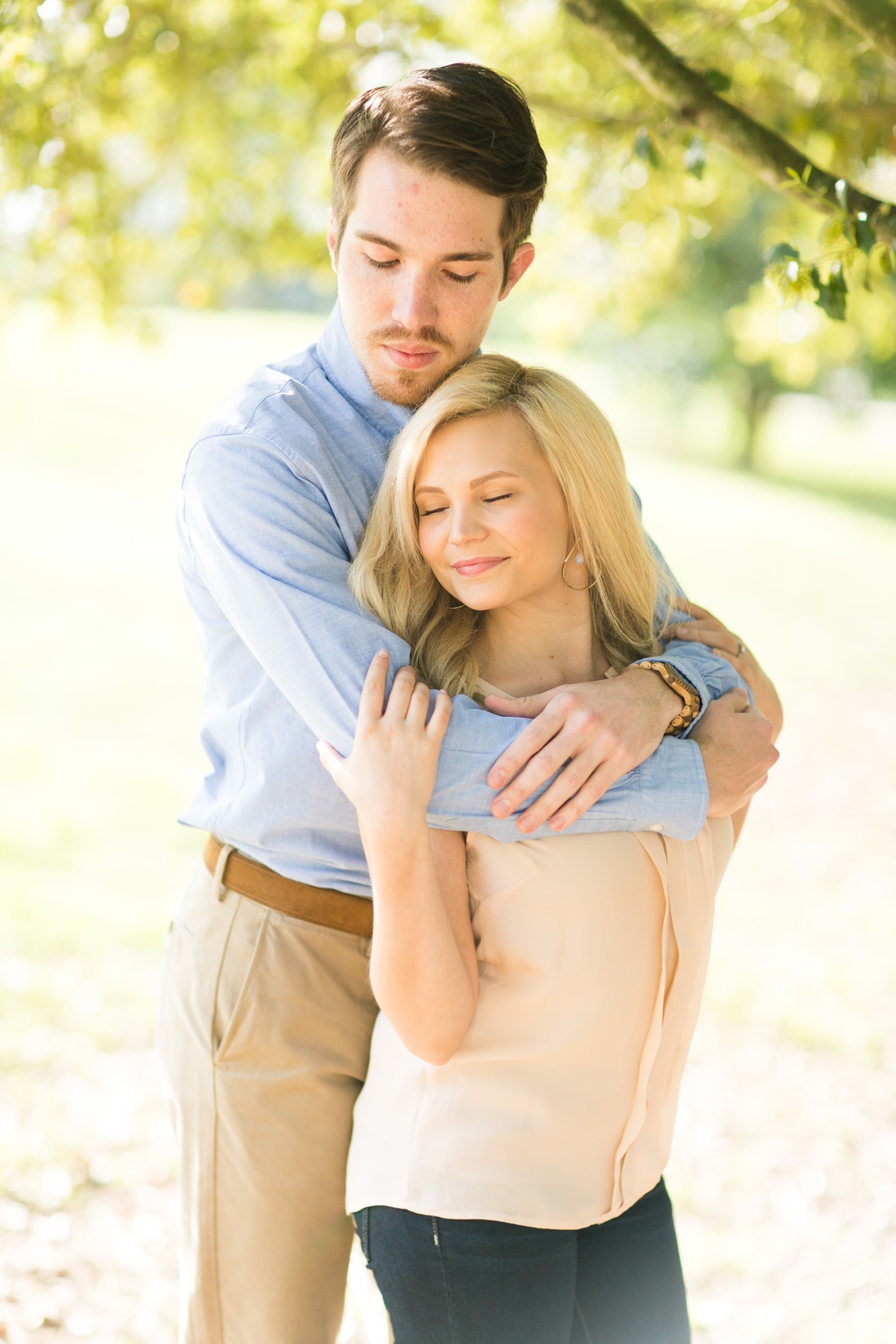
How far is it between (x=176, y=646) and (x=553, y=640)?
472 inches

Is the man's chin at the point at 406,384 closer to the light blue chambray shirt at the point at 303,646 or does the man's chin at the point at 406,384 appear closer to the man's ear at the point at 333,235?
the light blue chambray shirt at the point at 303,646

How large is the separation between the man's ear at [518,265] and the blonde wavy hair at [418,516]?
36 centimetres

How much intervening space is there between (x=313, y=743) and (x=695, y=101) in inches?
71.2

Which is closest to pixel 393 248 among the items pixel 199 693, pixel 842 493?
pixel 199 693

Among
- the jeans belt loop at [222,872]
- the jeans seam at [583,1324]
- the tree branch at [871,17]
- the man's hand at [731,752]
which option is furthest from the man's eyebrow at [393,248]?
the jeans seam at [583,1324]

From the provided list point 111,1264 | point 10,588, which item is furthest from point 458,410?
point 10,588

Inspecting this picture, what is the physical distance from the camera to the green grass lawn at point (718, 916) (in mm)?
A: 4305

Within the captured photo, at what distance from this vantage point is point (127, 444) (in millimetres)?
23156

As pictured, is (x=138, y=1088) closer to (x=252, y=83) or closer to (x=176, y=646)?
(x=252, y=83)

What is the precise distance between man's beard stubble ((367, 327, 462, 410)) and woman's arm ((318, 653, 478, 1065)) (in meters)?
0.69

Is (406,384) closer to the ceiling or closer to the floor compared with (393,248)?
closer to the floor

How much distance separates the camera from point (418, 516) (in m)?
2.24

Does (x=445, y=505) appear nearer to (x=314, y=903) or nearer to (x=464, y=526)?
(x=464, y=526)

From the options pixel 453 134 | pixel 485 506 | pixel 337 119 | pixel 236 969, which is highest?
pixel 337 119
